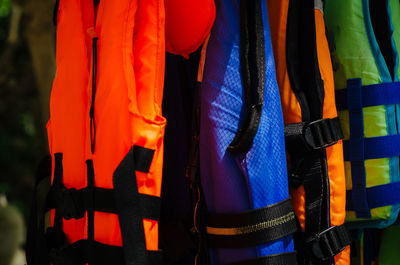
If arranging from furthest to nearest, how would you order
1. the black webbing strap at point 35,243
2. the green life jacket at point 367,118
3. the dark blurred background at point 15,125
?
the dark blurred background at point 15,125 → the green life jacket at point 367,118 → the black webbing strap at point 35,243

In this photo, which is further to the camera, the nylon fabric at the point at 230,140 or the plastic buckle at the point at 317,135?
the plastic buckle at the point at 317,135

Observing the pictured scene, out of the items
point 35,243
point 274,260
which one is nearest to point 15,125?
point 35,243

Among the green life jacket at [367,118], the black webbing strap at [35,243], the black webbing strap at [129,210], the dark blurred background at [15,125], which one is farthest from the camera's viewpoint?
the dark blurred background at [15,125]

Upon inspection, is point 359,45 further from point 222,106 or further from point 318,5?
point 222,106

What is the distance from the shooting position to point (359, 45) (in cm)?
116

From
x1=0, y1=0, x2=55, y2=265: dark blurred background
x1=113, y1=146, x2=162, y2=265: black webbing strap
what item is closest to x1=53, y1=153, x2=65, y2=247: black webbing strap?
x1=113, y1=146, x2=162, y2=265: black webbing strap

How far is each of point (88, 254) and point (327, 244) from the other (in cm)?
56

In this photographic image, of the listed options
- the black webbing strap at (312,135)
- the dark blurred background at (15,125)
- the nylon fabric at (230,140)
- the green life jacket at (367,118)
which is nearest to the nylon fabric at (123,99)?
the nylon fabric at (230,140)

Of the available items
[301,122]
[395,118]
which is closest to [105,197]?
[301,122]

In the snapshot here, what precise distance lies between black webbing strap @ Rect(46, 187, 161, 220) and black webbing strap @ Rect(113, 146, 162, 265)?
0.02 m

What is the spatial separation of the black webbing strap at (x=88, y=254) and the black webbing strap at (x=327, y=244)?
379 mm

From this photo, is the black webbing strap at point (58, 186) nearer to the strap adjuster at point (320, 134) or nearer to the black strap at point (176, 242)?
the black strap at point (176, 242)

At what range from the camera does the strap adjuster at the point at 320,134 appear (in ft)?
3.22

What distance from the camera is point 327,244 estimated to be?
98cm
